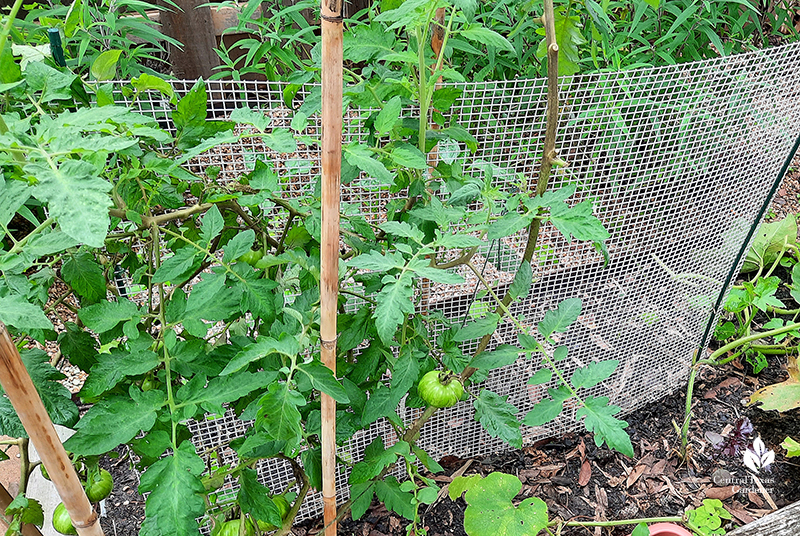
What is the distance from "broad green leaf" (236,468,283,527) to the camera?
1.02 meters

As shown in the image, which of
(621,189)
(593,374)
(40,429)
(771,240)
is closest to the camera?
(40,429)

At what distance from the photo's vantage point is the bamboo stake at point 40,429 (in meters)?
0.65

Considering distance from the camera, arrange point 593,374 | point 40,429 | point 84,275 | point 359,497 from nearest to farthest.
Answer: point 40,429 < point 84,275 < point 593,374 < point 359,497

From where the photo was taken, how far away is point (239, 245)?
2.95 feet

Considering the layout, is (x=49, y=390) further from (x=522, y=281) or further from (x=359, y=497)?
(x=522, y=281)

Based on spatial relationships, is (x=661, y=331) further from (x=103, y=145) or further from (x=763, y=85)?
(x=103, y=145)

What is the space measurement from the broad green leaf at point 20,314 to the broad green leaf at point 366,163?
1.48 feet

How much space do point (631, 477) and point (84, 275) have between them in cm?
164

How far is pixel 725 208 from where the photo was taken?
5.58 feet

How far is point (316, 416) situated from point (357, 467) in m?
0.20

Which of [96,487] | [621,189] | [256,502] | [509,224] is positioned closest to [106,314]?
[96,487]

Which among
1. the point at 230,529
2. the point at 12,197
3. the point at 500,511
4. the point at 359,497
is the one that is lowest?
the point at 500,511

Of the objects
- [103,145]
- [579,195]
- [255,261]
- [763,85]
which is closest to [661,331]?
[579,195]

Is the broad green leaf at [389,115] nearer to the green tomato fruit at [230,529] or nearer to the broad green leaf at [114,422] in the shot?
the broad green leaf at [114,422]
